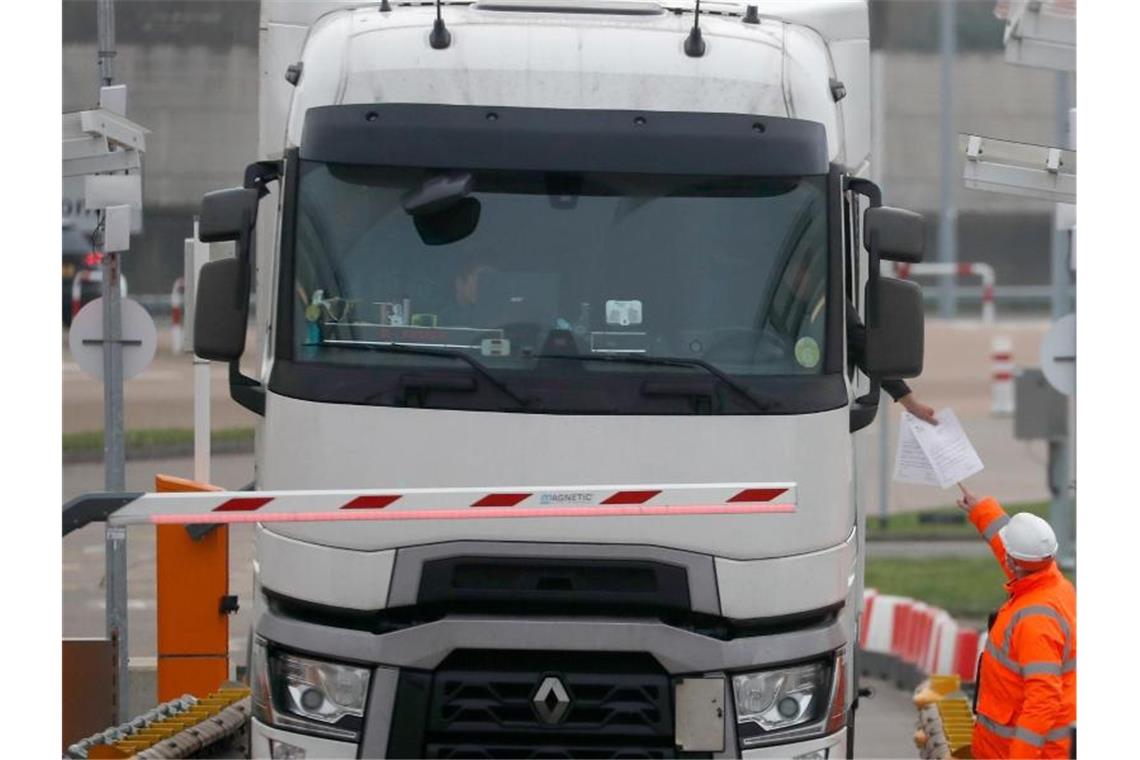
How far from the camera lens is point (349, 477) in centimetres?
731

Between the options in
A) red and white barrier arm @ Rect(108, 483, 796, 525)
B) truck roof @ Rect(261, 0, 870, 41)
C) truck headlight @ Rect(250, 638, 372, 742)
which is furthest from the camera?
truck roof @ Rect(261, 0, 870, 41)

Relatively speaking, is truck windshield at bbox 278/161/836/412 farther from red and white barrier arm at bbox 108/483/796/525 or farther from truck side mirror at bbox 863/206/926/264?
red and white barrier arm at bbox 108/483/796/525

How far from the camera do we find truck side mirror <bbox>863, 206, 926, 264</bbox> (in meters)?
7.74

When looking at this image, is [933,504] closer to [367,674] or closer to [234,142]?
[234,142]

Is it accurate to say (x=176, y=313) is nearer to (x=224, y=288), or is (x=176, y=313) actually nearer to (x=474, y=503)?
(x=224, y=288)

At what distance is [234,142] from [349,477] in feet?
33.2

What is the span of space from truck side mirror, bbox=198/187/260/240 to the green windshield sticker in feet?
6.81

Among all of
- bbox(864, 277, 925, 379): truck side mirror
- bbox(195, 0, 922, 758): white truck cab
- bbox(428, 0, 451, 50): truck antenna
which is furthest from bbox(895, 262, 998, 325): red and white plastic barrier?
bbox(428, 0, 451, 50): truck antenna

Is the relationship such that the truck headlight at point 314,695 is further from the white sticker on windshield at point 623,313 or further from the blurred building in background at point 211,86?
the blurred building in background at point 211,86

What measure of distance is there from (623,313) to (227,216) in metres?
1.52

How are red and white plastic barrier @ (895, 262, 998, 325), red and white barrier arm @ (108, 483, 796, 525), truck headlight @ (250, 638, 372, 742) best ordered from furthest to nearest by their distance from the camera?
red and white plastic barrier @ (895, 262, 998, 325), truck headlight @ (250, 638, 372, 742), red and white barrier arm @ (108, 483, 796, 525)

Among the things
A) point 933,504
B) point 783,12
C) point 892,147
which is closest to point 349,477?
point 783,12

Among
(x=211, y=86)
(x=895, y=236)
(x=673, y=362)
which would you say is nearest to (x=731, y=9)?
(x=895, y=236)

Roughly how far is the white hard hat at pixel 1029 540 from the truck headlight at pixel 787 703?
1.03 metres
